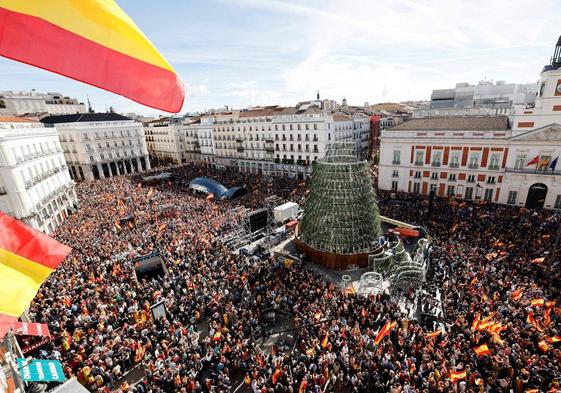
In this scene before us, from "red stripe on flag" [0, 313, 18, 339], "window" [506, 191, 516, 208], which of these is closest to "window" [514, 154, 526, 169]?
"window" [506, 191, 516, 208]

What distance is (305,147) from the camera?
64562mm

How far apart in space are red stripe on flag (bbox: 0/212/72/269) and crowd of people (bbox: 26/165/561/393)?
377 inches

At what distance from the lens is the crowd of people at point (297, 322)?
1468 centimetres

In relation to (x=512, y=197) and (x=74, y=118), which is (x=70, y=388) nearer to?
(x=512, y=197)

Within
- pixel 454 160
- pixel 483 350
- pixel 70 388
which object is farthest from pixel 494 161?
pixel 70 388

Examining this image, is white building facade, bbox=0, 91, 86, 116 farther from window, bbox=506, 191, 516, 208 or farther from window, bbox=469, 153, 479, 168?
window, bbox=506, 191, 516, 208

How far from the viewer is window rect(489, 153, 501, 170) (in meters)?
40.9

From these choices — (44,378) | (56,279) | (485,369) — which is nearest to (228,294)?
(44,378)

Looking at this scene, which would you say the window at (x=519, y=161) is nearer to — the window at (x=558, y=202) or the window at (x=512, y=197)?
the window at (x=512, y=197)

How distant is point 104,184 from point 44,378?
56261mm

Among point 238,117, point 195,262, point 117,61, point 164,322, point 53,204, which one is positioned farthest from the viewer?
point 238,117

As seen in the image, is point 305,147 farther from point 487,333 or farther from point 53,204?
point 487,333

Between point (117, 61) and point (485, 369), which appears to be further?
point (485, 369)

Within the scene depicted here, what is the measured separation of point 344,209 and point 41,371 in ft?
79.5
